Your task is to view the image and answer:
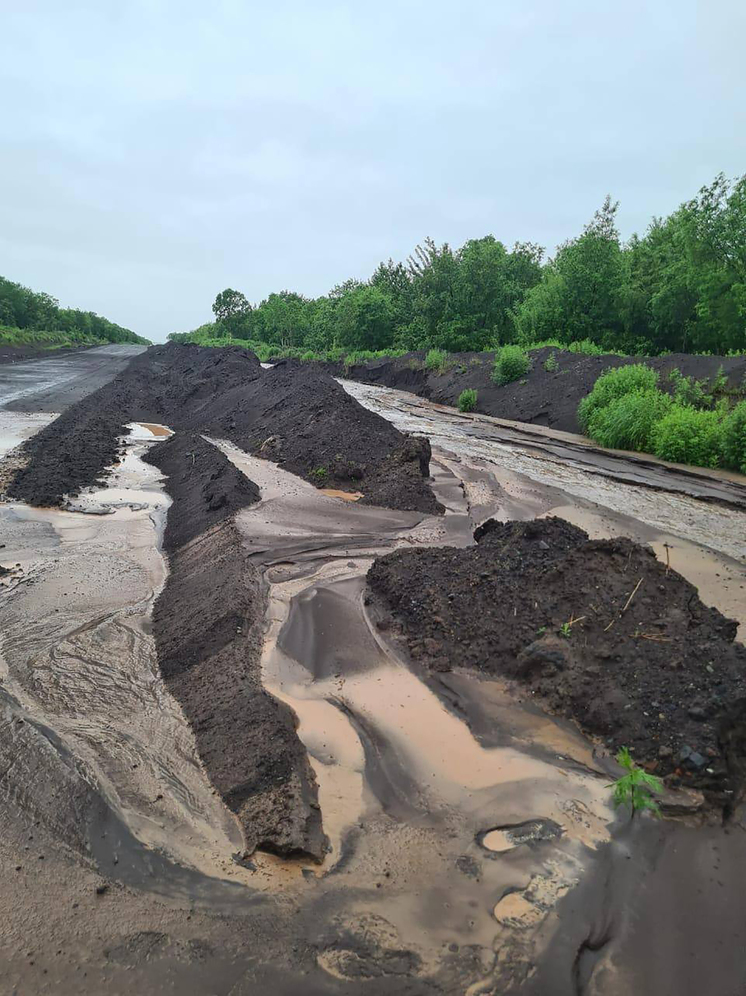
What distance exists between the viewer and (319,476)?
1146cm

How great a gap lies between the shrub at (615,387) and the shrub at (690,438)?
109 inches

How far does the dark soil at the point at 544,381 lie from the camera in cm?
1886

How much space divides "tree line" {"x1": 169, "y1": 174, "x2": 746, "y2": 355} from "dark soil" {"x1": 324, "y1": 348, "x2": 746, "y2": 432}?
4.28 m

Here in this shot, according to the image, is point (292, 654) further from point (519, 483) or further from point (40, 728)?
point (519, 483)

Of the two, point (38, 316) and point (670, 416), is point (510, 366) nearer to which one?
point (670, 416)

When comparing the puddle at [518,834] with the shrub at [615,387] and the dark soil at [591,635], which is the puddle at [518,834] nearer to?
the dark soil at [591,635]

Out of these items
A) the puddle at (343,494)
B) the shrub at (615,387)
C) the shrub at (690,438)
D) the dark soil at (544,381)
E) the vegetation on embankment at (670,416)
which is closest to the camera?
the puddle at (343,494)

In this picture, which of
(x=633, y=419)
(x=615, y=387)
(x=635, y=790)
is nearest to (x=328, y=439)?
(x=633, y=419)

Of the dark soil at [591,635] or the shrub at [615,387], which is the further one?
the shrub at [615,387]

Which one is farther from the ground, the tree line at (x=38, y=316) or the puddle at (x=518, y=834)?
the tree line at (x=38, y=316)

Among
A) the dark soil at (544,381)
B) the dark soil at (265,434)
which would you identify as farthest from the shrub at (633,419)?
the dark soil at (265,434)

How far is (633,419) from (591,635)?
12.8 metres

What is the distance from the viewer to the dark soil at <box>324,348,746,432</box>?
1886cm

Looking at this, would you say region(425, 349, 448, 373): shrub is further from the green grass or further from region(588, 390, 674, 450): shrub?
region(588, 390, 674, 450): shrub
